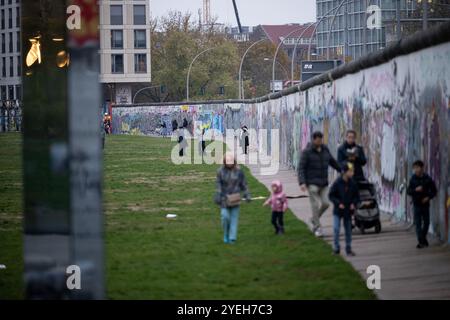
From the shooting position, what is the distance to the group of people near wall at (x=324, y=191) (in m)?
16.4

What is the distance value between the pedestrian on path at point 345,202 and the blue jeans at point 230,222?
2.03 meters

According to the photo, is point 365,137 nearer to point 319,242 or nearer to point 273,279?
point 319,242

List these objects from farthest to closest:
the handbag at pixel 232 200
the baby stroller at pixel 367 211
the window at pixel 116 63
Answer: the window at pixel 116 63 < the baby stroller at pixel 367 211 < the handbag at pixel 232 200

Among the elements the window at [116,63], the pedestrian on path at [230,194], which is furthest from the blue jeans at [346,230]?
the window at [116,63]

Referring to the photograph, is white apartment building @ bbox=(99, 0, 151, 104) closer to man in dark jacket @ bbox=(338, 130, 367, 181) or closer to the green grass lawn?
the green grass lawn

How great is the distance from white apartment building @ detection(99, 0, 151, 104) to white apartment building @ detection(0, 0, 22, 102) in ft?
36.5

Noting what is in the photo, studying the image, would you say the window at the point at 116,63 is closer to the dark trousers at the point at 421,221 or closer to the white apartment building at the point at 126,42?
the white apartment building at the point at 126,42

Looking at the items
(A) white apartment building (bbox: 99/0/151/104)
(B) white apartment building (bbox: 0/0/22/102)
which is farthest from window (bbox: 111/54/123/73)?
(B) white apartment building (bbox: 0/0/22/102)

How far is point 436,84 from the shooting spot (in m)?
18.1

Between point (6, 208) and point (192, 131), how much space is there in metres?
67.8

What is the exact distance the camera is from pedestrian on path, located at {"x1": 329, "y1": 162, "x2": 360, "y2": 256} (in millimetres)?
16344

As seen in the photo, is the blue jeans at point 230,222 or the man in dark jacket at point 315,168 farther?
the man in dark jacket at point 315,168

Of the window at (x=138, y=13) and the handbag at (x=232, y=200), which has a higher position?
the window at (x=138, y=13)
